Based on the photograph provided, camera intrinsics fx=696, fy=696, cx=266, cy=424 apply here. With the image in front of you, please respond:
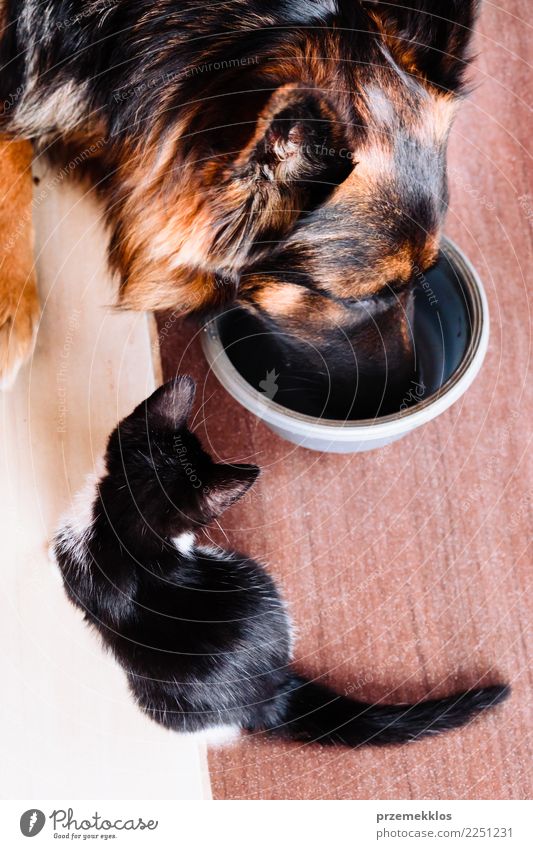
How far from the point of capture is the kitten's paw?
0.77 meters

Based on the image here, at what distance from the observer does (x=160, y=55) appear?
75 centimetres

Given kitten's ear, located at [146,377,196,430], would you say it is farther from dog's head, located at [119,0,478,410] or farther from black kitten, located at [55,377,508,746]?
dog's head, located at [119,0,478,410]

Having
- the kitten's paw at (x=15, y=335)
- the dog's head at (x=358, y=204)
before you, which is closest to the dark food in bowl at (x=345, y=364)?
the dog's head at (x=358, y=204)

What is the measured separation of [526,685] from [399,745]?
0.52ft

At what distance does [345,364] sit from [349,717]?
390 millimetres

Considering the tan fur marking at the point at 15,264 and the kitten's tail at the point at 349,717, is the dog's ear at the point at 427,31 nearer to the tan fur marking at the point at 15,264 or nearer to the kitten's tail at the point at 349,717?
the tan fur marking at the point at 15,264

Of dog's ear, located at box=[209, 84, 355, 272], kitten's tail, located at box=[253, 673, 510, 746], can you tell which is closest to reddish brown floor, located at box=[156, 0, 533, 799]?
kitten's tail, located at box=[253, 673, 510, 746]

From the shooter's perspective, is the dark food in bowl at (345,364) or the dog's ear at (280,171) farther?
the dark food in bowl at (345,364)

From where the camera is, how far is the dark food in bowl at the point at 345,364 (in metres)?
0.78

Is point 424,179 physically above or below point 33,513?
above

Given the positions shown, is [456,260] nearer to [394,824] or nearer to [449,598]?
[449,598]

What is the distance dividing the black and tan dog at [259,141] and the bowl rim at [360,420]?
0.07m

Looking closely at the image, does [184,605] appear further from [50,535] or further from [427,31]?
[427,31]

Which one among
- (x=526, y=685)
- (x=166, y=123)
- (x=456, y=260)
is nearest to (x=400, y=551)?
(x=526, y=685)
